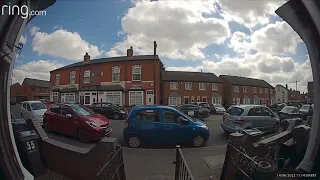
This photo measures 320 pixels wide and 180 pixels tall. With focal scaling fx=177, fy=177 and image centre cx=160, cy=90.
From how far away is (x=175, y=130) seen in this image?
482cm

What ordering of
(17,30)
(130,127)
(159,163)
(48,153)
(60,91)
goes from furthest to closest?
(130,127) < (159,163) < (60,91) < (48,153) < (17,30)

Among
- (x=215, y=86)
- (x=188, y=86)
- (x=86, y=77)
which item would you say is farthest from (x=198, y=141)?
(x=86, y=77)

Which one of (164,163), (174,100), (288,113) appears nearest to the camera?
(288,113)

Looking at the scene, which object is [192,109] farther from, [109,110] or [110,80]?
[110,80]

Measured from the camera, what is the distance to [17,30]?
51.3 inches

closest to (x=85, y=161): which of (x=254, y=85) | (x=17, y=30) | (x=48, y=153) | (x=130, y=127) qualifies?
(x=48, y=153)

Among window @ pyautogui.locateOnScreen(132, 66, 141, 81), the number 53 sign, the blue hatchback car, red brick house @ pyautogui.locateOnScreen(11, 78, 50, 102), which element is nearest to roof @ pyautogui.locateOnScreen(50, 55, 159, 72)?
window @ pyautogui.locateOnScreen(132, 66, 141, 81)

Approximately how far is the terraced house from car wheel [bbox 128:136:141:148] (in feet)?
6.58

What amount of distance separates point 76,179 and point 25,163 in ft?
1.52

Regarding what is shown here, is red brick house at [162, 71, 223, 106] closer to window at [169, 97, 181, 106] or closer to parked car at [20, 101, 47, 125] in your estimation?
window at [169, 97, 181, 106]

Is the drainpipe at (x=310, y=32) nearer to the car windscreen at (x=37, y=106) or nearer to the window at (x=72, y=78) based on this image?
the window at (x=72, y=78)

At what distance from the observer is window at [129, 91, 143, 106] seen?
2107 millimetres

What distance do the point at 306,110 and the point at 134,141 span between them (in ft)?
Result: 11.2

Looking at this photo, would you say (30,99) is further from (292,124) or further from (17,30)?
(292,124)
